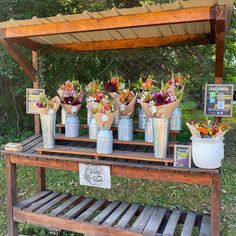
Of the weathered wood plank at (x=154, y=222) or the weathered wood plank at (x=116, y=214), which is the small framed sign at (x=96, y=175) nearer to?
the weathered wood plank at (x=116, y=214)

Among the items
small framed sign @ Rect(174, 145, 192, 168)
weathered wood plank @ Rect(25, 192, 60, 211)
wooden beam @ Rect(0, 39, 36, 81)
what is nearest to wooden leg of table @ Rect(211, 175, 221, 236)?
small framed sign @ Rect(174, 145, 192, 168)

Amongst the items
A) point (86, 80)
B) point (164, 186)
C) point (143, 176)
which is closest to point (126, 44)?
point (143, 176)

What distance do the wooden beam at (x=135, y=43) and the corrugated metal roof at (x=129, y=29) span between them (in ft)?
0.15

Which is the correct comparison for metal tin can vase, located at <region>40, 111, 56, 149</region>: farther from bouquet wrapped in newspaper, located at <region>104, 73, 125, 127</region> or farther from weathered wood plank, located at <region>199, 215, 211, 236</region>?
weathered wood plank, located at <region>199, 215, 211, 236</region>

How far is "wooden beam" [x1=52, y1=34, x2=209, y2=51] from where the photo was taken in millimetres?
2707

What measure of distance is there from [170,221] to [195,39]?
1578 millimetres

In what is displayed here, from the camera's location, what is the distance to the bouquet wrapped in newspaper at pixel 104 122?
2.27 meters

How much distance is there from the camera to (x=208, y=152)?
1977mm

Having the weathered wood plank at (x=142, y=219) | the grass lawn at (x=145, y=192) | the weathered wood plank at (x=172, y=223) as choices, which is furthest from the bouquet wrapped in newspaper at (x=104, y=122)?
the grass lawn at (x=145, y=192)

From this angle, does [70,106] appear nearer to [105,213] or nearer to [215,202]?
[105,213]

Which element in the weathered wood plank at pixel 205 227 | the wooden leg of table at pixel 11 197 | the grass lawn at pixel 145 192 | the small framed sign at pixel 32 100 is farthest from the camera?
the grass lawn at pixel 145 192

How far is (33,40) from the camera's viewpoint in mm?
2990

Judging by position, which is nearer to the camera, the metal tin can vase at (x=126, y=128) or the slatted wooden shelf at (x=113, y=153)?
the slatted wooden shelf at (x=113, y=153)

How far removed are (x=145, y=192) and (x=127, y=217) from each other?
1.31 m
